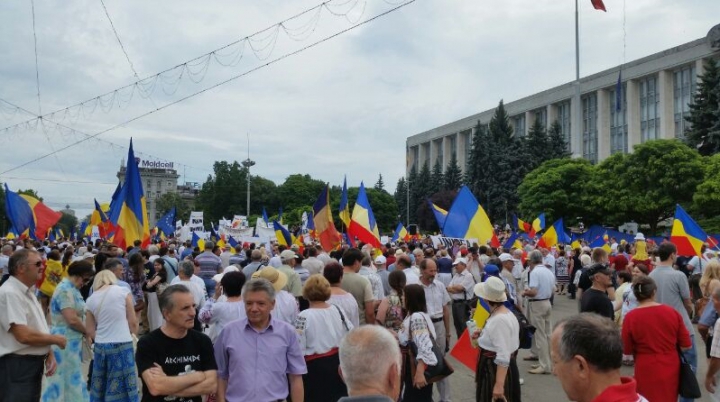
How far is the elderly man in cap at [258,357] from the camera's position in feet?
14.0

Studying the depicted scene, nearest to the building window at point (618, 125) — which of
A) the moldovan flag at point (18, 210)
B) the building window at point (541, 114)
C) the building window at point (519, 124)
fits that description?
the building window at point (541, 114)

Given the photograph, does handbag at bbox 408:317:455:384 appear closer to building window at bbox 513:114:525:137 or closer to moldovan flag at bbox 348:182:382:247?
moldovan flag at bbox 348:182:382:247

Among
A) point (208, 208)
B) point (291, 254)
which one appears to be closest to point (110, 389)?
point (291, 254)

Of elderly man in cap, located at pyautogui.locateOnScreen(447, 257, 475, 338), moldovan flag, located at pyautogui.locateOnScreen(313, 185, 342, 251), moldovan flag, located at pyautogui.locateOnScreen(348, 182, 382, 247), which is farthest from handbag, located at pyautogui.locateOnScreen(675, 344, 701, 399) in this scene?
moldovan flag, located at pyautogui.locateOnScreen(313, 185, 342, 251)

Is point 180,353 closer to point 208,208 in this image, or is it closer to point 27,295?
point 27,295

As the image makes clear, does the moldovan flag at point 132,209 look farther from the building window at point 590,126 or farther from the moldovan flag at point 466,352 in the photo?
the building window at point 590,126

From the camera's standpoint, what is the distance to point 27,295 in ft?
17.0

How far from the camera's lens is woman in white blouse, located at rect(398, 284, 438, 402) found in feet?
18.2

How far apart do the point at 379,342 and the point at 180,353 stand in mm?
1739

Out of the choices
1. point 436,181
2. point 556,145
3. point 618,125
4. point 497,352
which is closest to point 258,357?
point 497,352

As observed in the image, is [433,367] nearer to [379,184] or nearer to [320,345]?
[320,345]

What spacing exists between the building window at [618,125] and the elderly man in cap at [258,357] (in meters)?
69.0

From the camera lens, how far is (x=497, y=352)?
5566 mm

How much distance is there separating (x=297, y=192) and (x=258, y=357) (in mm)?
95942
